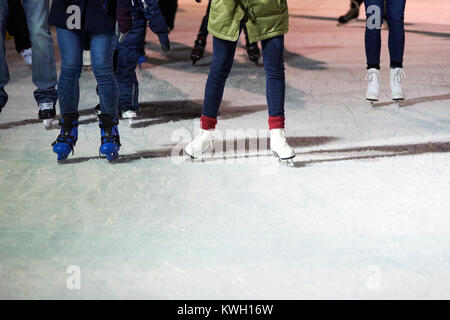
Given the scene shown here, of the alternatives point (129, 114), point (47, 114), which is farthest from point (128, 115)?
point (47, 114)

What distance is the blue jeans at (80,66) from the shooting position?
14.2 feet

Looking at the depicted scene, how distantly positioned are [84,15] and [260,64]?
4.00 metres

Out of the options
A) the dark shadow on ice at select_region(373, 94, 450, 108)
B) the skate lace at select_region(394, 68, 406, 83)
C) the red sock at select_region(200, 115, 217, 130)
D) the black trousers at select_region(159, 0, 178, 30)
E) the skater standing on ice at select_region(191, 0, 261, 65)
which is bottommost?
the black trousers at select_region(159, 0, 178, 30)

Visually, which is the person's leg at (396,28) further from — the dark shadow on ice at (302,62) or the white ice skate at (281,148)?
the white ice skate at (281,148)

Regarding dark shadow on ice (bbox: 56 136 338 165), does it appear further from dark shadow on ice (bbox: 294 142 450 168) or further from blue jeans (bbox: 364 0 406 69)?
blue jeans (bbox: 364 0 406 69)

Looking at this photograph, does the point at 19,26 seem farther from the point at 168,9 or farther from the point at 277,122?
the point at 168,9

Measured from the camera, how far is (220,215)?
11.6 ft

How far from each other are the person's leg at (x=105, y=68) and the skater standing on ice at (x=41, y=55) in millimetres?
976

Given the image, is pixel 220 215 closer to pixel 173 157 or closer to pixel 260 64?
pixel 173 157

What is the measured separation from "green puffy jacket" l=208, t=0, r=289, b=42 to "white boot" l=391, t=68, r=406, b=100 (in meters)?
1.97

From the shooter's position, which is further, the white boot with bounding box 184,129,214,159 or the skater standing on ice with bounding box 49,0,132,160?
the white boot with bounding box 184,129,214,159

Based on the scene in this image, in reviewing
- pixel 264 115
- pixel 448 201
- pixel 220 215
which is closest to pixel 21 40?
pixel 264 115

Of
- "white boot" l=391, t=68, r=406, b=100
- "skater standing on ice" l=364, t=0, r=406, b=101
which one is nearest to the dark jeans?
"skater standing on ice" l=364, t=0, r=406, b=101

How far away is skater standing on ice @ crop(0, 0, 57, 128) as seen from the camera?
5.23m
